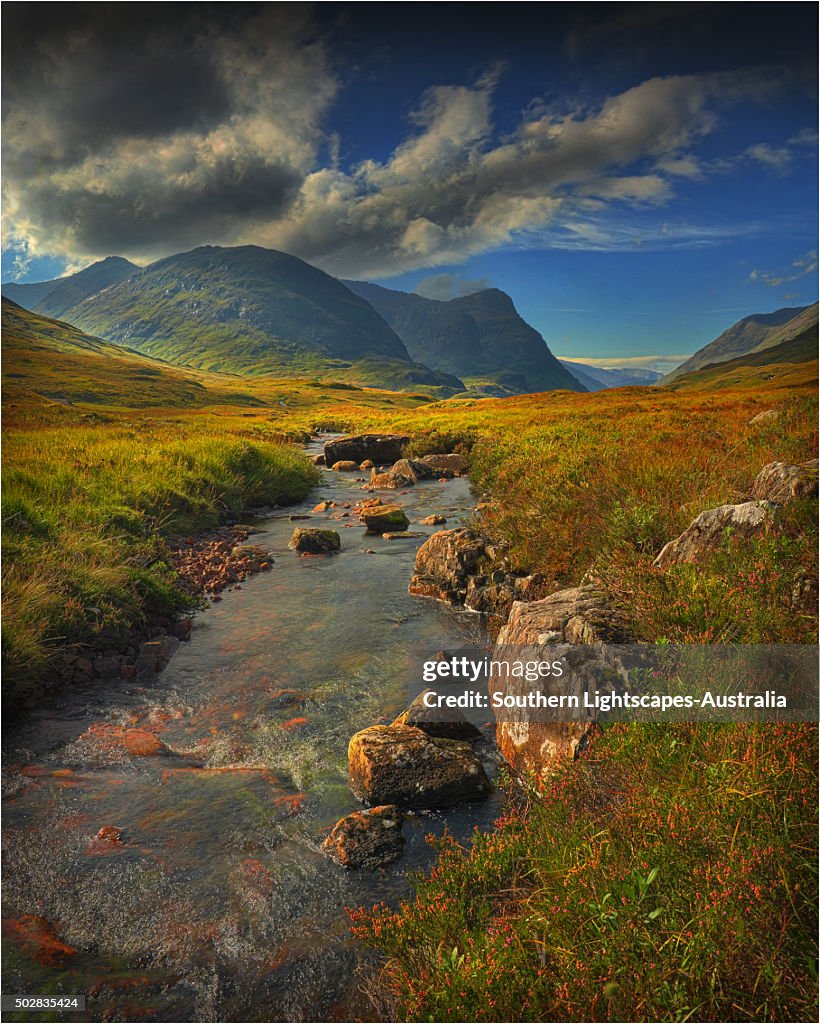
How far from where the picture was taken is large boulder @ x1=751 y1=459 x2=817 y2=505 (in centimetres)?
791

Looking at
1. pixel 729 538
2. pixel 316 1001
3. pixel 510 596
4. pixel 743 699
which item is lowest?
pixel 316 1001

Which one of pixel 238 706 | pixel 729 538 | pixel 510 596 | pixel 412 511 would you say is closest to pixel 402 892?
pixel 238 706

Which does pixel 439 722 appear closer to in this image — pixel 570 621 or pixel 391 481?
pixel 570 621

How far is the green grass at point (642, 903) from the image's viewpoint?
2967 millimetres

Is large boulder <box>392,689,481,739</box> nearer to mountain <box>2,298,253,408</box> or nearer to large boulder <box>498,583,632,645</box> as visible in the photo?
large boulder <box>498,583,632,645</box>

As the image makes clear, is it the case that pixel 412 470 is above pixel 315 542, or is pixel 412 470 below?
above

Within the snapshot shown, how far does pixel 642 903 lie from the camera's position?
3346 millimetres

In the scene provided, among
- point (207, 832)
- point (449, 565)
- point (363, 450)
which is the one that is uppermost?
point (363, 450)

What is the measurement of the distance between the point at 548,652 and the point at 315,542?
39.3ft

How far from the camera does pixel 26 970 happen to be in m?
4.39

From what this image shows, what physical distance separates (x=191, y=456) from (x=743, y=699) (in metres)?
21.7

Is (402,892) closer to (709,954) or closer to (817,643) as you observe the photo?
(709,954)

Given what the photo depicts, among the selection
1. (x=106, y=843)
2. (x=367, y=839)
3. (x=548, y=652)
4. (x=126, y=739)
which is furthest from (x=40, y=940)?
(x=548, y=652)

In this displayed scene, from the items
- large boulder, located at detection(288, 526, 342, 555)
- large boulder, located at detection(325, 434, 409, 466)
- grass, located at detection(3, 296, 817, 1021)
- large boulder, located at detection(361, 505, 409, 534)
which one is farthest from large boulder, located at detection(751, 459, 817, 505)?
large boulder, located at detection(325, 434, 409, 466)
